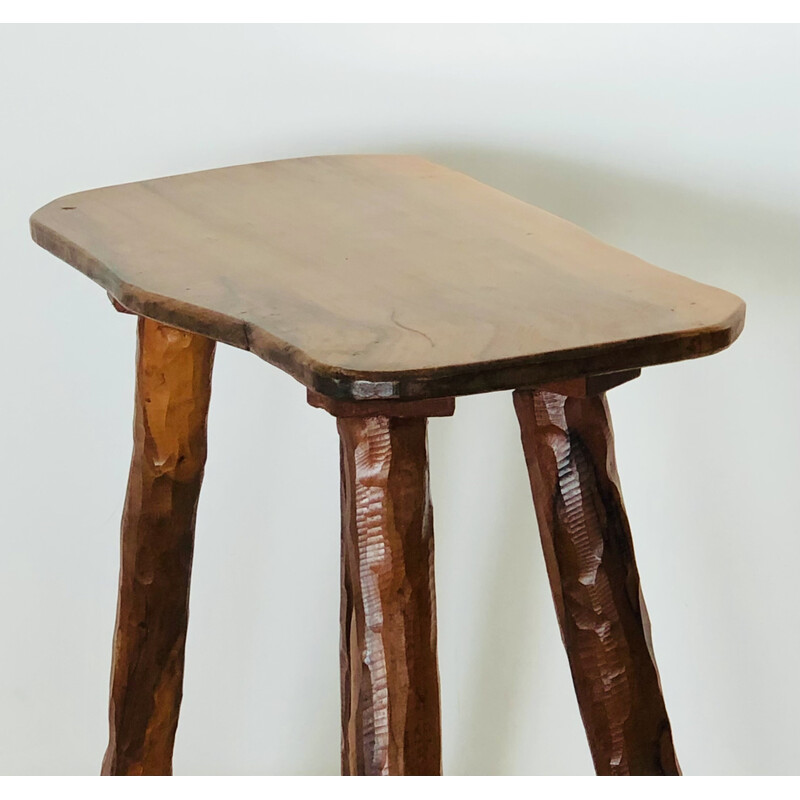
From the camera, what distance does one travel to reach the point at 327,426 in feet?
4.86

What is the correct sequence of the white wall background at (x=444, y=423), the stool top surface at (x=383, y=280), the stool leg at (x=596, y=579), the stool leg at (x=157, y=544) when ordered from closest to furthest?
1. the stool top surface at (x=383, y=280)
2. the stool leg at (x=596, y=579)
3. the stool leg at (x=157, y=544)
4. the white wall background at (x=444, y=423)

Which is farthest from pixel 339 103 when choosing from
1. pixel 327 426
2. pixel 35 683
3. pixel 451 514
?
pixel 35 683

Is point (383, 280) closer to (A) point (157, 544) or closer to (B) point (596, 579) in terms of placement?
(B) point (596, 579)

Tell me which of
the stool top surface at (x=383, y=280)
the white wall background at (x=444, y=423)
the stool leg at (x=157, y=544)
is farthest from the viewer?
the white wall background at (x=444, y=423)

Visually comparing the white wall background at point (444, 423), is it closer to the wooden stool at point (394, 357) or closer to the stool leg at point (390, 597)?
the wooden stool at point (394, 357)

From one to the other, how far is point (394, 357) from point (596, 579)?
0.97 feet

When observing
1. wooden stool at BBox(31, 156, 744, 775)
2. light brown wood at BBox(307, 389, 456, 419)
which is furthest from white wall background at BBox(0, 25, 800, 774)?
light brown wood at BBox(307, 389, 456, 419)

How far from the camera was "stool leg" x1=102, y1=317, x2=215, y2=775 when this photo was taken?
43.5 inches

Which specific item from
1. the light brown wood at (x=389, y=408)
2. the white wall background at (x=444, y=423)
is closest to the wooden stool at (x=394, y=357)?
the light brown wood at (x=389, y=408)

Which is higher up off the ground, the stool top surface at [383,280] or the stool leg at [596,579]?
the stool top surface at [383,280]

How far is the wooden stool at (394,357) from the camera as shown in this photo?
0.75 m

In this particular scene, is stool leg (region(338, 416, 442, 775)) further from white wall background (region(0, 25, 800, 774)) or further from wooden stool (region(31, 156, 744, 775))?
white wall background (region(0, 25, 800, 774))

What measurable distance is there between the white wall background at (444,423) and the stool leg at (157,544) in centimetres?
34

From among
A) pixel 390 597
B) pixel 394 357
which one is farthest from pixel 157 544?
pixel 394 357
